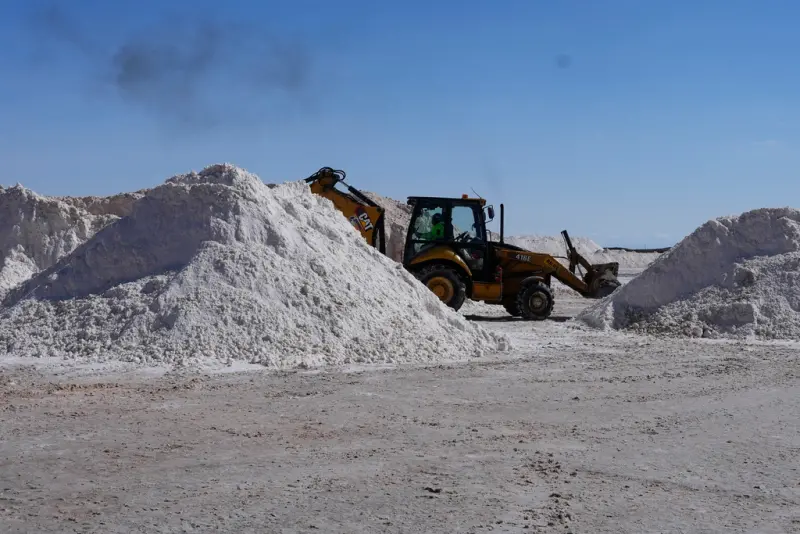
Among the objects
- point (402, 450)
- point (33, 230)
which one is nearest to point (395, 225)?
point (33, 230)

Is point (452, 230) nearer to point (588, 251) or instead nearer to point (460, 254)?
point (460, 254)

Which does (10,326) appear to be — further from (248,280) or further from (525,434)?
(525,434)

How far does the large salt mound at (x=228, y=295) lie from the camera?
420 inches

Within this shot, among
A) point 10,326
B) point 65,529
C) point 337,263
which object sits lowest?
point 65,529

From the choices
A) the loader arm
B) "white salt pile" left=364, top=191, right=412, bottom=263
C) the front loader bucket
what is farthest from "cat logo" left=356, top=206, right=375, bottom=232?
"white salt pile" left=364, top=191, right=412, bottom=263

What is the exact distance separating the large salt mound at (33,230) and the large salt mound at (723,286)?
1384 centimetres

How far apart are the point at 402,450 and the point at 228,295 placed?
16.3ft

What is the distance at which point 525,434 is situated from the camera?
7367 millimetres

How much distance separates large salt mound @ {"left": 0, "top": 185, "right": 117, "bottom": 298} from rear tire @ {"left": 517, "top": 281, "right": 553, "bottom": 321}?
11.8m

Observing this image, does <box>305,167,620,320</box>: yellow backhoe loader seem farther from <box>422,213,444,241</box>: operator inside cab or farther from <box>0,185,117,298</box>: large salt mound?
<box>0,185,117,298</box>: large salt mound

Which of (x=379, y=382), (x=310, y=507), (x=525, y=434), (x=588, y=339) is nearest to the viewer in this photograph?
(x=310, y=507)

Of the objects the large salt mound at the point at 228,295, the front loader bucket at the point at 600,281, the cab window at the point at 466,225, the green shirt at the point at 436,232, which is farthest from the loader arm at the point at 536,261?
the large salt mound at the point at 228,295

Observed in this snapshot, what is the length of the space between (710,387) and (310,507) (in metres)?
5.86

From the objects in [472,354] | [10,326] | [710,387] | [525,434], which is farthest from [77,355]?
[710,387]
